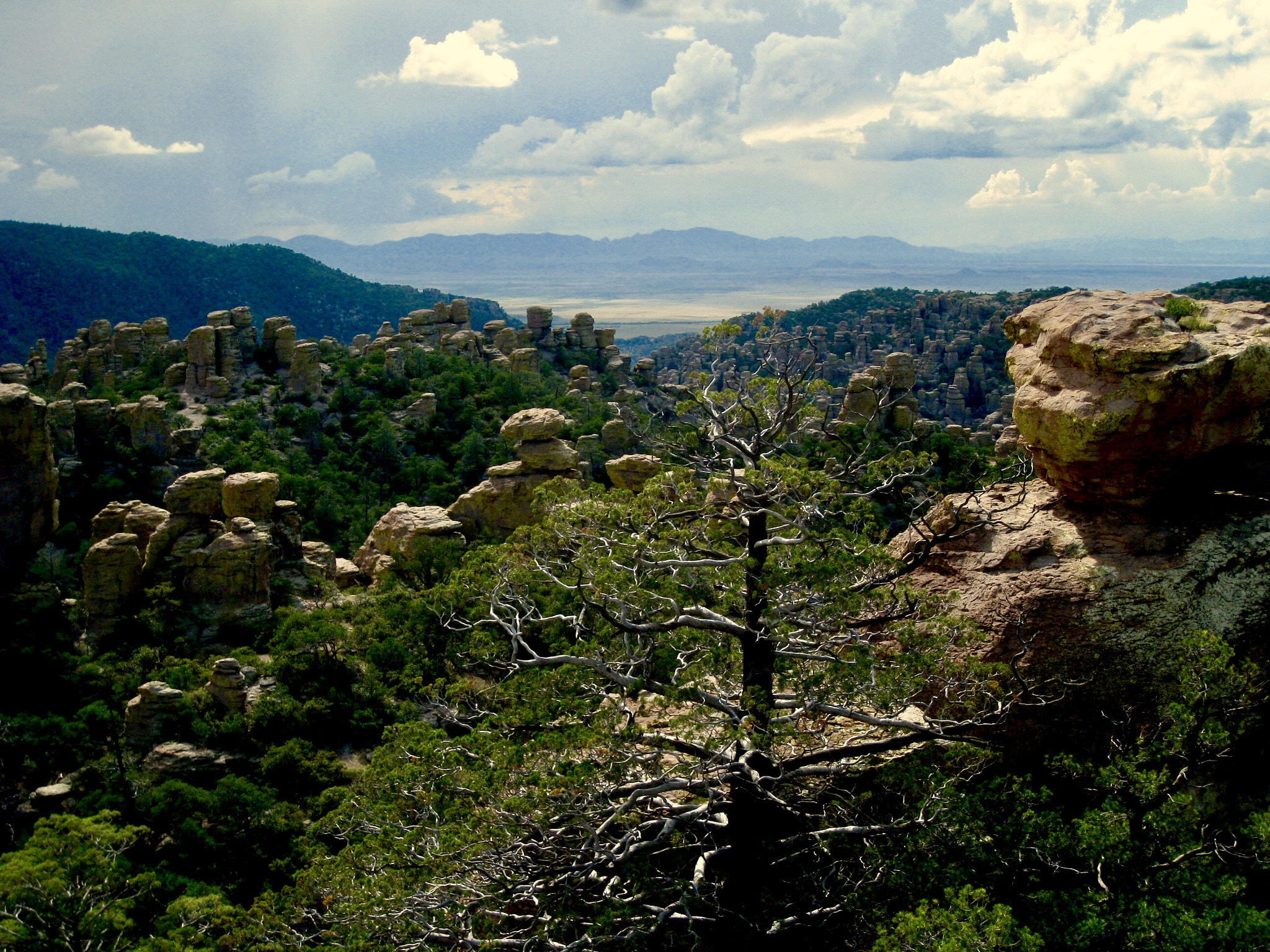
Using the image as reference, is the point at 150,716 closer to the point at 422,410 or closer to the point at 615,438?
the point at 615,438

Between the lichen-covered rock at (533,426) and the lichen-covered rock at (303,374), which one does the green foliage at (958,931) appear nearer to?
the lichen-covered rock at (533,426)

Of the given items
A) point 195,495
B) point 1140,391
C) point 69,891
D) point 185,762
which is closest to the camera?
point 1140,391

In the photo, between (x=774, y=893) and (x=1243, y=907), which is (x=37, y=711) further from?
(x=1243, y=907)

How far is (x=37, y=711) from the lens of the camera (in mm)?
25016

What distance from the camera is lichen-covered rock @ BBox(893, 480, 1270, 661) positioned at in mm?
13406

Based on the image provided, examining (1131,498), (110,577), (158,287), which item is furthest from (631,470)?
(158,287)

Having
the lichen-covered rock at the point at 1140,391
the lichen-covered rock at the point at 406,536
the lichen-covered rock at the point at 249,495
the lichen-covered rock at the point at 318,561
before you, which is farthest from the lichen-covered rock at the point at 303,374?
the lichen-covered rock at the point at 1140,391

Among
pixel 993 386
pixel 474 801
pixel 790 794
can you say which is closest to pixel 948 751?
pixel 790 794

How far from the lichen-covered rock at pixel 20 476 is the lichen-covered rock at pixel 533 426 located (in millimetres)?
15209

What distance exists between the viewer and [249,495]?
28.9m

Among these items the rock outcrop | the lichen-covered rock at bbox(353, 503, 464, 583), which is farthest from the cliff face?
the rock outcrop

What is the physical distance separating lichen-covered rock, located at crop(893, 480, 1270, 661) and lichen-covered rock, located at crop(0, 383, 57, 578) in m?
26.7

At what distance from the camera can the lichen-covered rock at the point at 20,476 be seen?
90.0 feet

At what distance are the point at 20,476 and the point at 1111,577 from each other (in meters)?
29.7
